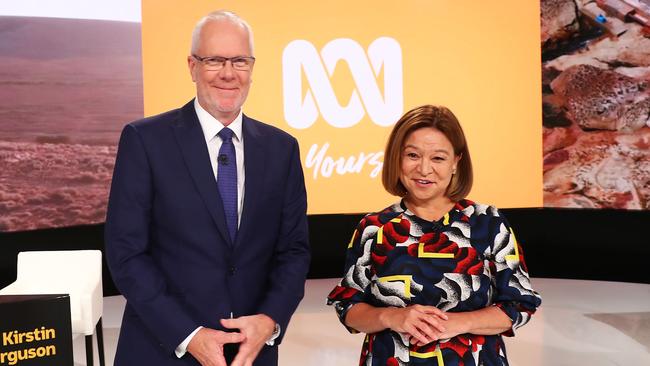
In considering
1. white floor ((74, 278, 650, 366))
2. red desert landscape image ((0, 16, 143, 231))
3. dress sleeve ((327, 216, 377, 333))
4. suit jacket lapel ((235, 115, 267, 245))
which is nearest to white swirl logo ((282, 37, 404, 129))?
red desert landscape image ((0, 16, 143, 231))

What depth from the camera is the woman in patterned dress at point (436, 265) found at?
2000 millimetres

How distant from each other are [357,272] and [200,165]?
1.81 ft

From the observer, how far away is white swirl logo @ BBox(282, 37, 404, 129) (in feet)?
23.9

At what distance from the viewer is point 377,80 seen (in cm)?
740

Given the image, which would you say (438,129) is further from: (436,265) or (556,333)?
(556,333)

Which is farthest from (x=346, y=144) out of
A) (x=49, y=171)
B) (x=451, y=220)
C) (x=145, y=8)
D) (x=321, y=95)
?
(x=451, y=220)

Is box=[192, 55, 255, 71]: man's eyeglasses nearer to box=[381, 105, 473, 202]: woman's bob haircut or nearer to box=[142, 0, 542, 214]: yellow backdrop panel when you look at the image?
box=[381, 105, 473, 202]: woman's bob haircut

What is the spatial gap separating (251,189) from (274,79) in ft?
18.0

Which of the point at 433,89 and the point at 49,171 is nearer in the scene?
the point at 49,171

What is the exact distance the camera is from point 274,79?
7.26m

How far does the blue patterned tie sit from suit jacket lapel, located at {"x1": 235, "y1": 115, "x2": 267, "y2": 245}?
0.03 m

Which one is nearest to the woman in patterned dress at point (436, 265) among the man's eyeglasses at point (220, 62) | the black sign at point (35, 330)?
the man's eyeglasses at point (220, 62)

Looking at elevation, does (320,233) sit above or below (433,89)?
below

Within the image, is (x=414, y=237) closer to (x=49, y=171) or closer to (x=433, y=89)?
(x=49, y=171)
